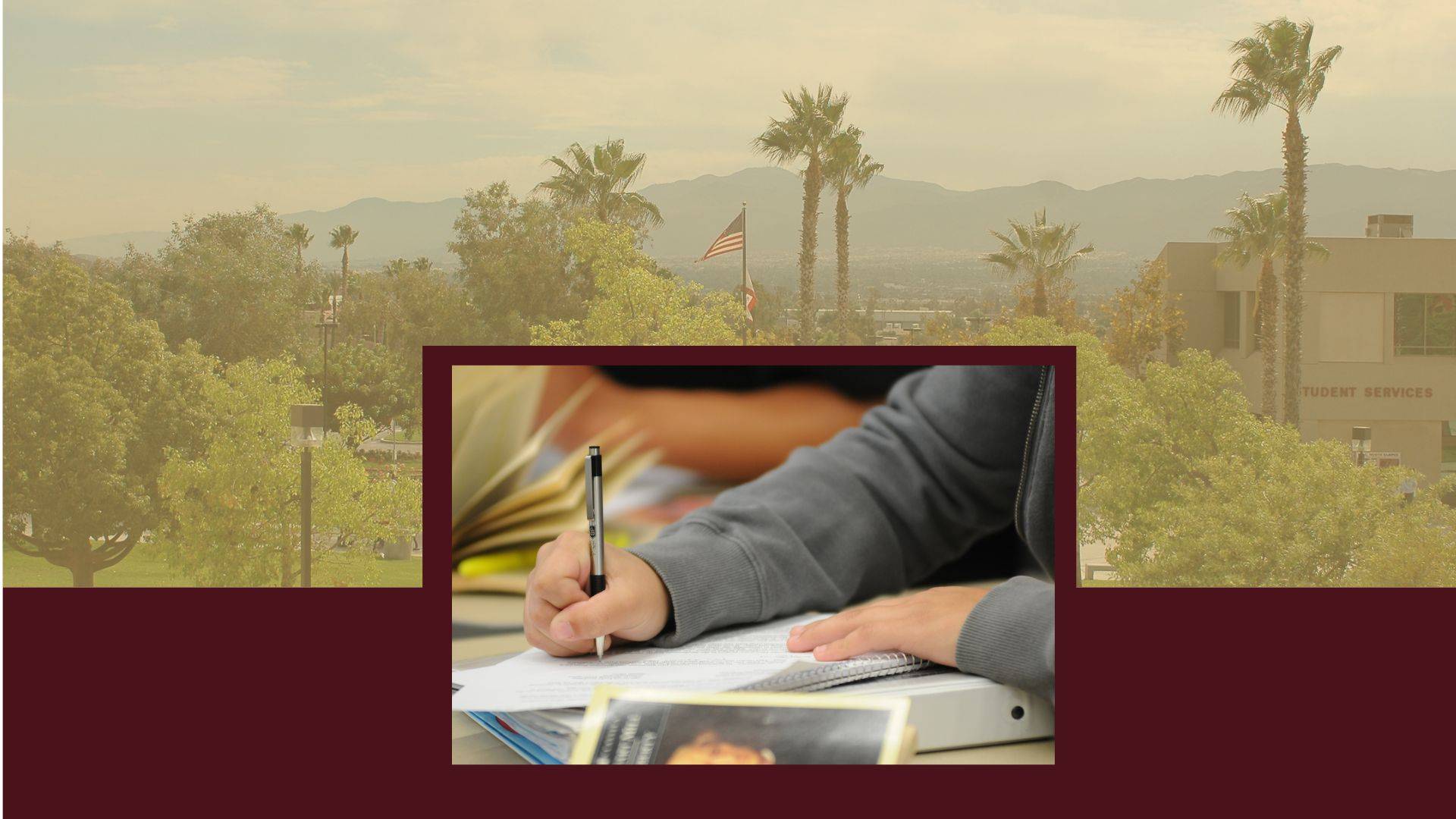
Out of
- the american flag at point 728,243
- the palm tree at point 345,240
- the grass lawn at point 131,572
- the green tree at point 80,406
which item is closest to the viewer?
the american flag at point 728,243

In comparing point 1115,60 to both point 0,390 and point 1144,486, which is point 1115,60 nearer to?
point 1144,486

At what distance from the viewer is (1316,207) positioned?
48.9 feet

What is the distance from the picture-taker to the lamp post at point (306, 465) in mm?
14969

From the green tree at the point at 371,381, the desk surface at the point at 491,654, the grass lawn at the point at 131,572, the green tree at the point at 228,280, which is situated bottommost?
the grass lawn at the point at 131,572

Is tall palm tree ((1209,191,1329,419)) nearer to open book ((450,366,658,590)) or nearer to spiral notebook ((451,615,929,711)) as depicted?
spiral notebook ((451,615,929,711))

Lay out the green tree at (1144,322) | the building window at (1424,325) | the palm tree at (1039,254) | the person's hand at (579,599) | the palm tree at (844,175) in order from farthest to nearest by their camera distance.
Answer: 1. the palm tree at (844,175)
2. the palm tree at (1039,254)
3. the green tree at (1144,322)
4. the building window at (1424,325)
5. the person's hand at (579,599)

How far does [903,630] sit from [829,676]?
141 mm

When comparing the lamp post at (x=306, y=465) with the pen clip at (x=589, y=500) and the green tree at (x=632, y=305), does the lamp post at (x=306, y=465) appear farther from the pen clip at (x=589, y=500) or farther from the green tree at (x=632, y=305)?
the pen clip at (x=589, y=500)

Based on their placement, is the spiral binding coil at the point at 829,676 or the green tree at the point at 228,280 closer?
the spiral binding coil at the point at 829,676

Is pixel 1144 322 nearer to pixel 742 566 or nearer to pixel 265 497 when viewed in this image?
pixel 265 497

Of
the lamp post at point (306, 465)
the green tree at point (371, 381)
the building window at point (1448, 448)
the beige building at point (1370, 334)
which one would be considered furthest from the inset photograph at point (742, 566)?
the green tree at point (371, 381)

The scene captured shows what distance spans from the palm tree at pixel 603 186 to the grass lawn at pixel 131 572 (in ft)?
17.6

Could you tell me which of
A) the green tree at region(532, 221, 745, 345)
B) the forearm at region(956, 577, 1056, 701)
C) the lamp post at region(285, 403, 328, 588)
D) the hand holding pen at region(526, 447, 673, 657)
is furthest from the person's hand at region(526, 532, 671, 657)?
the green tree at region(532, 221, 745, 345)

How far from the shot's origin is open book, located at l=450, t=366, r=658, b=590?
2039 millimetres
